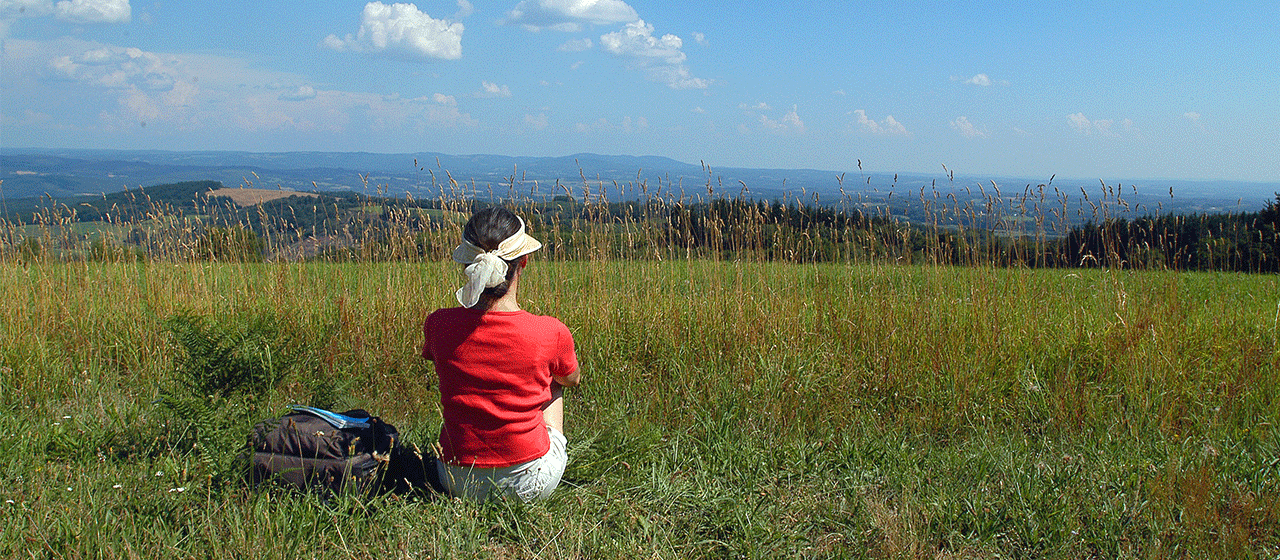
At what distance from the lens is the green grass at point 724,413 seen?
106 inches

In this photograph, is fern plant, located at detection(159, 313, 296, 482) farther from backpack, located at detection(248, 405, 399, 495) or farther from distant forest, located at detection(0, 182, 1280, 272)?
distant forest, located at detection(0, 182, 1280, 272)

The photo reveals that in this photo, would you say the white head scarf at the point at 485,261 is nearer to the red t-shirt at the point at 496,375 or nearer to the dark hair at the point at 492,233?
the dark hair at the point at 492,233

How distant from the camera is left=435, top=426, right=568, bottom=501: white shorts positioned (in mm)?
2754

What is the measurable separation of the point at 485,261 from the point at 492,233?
13cm

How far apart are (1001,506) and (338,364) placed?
4.04 metres

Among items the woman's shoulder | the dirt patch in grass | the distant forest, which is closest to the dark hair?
the woman's shoulder

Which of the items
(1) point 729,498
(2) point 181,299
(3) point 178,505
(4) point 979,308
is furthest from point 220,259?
(4) point 979,308

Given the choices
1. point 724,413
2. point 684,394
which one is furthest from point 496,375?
point 684,394

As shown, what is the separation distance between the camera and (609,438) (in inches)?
146

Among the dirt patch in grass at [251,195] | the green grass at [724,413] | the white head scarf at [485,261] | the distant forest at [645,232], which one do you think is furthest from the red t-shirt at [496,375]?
the dirt patch in grass at [251,195]

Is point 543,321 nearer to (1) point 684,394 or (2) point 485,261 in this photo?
(2) point 485,261

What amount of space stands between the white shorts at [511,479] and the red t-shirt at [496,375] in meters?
0.04

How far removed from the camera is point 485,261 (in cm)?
251

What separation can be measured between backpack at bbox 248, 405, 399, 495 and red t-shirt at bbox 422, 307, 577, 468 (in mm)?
364
